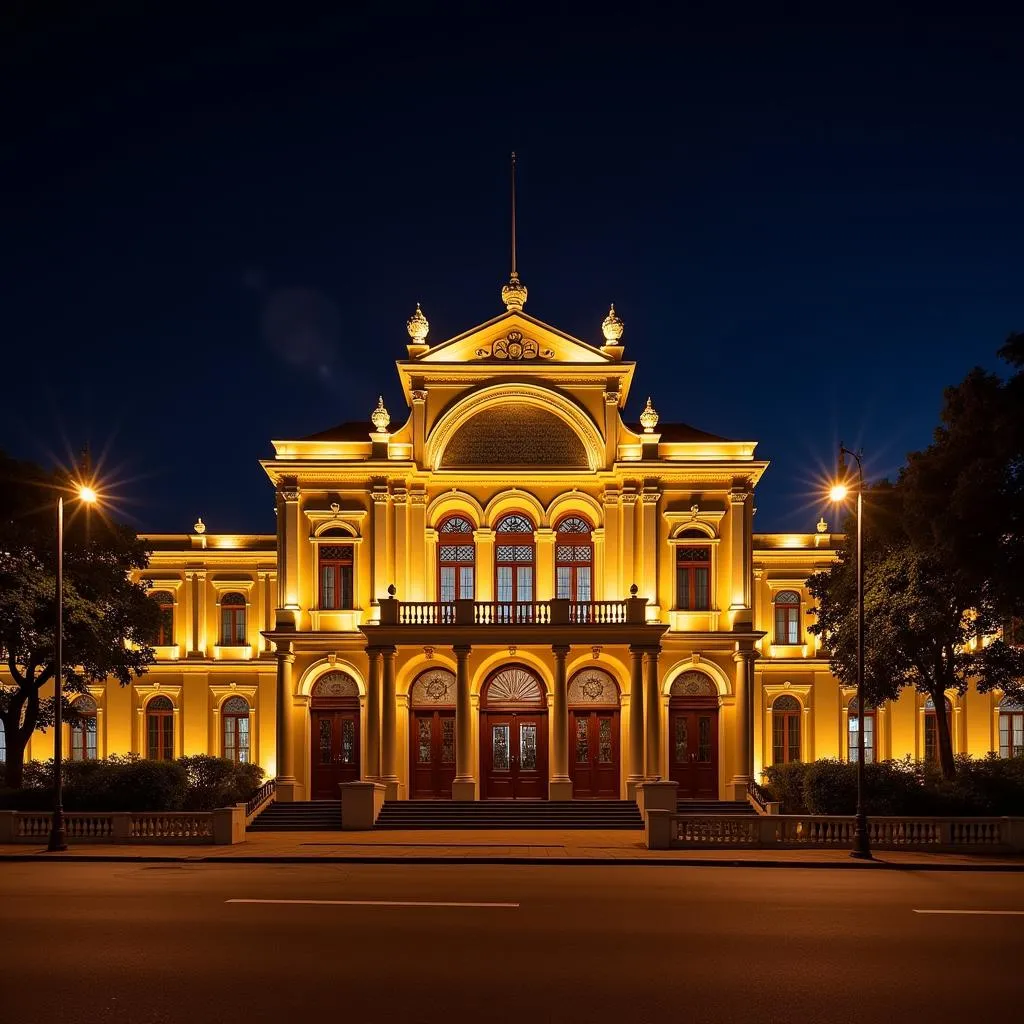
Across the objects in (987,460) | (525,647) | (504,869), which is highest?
(987,460)

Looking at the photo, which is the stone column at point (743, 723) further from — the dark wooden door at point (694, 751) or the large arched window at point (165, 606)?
the large arched window at point (165, 606)

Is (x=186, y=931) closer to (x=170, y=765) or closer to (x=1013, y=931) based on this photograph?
(x=1013, y=931)

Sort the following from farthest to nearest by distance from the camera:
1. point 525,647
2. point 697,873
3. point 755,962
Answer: point 525,647
point 697,873
point 755,962

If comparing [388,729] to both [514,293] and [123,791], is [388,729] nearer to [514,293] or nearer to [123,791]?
[123,791]

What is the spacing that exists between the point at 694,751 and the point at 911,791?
29.7ft

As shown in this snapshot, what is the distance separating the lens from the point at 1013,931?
1443 cm

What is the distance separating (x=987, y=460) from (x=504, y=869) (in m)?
14.9

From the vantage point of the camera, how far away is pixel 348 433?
37.1m

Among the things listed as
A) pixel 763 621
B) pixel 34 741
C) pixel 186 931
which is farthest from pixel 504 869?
pixel 34 741

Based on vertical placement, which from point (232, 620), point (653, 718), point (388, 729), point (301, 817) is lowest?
point (301, 817)

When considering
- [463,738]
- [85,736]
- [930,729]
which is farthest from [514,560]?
[85,736]

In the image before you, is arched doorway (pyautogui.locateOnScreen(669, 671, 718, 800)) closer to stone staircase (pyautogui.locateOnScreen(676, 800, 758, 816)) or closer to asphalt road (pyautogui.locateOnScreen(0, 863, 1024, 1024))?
stone staircase (pyautogui.locateOnScreen(676, 800, 758, 816))

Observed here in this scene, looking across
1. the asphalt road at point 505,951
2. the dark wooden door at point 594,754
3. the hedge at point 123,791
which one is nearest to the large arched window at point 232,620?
the hedge at point 123,791

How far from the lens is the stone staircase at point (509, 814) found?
101ft
